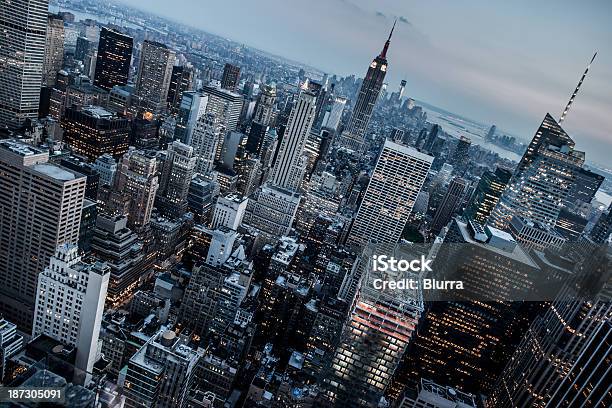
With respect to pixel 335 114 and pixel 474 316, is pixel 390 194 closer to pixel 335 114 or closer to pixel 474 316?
pixel 474 316

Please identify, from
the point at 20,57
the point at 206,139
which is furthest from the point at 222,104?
the point at 20,57

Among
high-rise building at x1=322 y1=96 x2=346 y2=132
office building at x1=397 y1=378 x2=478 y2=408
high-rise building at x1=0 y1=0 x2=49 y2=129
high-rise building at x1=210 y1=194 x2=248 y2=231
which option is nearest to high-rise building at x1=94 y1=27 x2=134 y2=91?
high-rise building at x1=0 y1=0 x2=49 y2=129

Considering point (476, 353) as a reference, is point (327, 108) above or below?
above

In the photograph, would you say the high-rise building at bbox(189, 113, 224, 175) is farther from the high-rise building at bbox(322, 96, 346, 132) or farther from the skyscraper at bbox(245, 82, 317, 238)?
the high-rise building at bbox(322, 96, 346, 132)

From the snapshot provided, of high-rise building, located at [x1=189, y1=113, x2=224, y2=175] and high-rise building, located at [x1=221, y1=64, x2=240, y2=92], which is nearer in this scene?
high-rise building, located at [x1=189, y1=113, x2=224, y2=175]

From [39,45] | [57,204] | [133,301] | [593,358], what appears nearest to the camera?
[593,358]

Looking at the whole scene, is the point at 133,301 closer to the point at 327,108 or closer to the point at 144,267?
the point at 144,267

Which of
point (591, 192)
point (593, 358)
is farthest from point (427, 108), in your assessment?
point (593, 358)

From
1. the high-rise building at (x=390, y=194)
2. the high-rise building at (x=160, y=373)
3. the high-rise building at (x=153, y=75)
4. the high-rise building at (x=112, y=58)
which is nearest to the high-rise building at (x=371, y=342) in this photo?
the high-rise building at (x=160, y=373)

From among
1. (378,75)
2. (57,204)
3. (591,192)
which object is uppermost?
(378,75)
